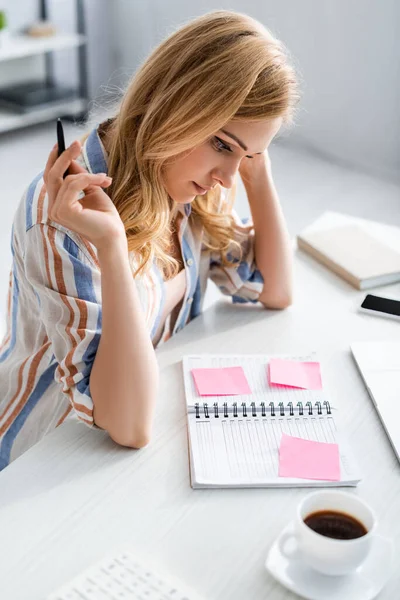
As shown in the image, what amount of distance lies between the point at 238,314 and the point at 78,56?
3582mm

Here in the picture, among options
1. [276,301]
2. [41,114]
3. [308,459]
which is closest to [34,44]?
[41,114]

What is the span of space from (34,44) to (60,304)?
3.55 metres

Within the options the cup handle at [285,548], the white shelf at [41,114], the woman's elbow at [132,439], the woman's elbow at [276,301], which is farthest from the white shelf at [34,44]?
the cup handle at [285,548]

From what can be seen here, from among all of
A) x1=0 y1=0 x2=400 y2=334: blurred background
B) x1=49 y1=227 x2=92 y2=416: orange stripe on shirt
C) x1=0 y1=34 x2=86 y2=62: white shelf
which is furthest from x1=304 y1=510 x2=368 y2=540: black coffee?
x1=0 y1=34 x2=86 y2=62: white shelf

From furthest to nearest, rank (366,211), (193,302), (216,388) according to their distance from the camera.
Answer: (366,211), (193,302), (216,388)

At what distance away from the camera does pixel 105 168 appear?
130 cm

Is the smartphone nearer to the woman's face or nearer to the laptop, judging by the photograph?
the laptop

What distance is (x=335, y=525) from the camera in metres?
0.93

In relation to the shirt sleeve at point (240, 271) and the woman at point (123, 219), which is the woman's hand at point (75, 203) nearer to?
the woman at point (123, 219)

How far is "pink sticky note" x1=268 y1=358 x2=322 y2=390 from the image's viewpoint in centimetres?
128

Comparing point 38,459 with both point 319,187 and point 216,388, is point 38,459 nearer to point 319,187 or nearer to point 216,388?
point 216,388

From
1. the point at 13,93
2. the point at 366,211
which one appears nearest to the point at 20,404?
the point at 366,211

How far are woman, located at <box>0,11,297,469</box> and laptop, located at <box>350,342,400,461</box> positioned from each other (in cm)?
34

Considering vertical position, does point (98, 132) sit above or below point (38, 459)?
above
